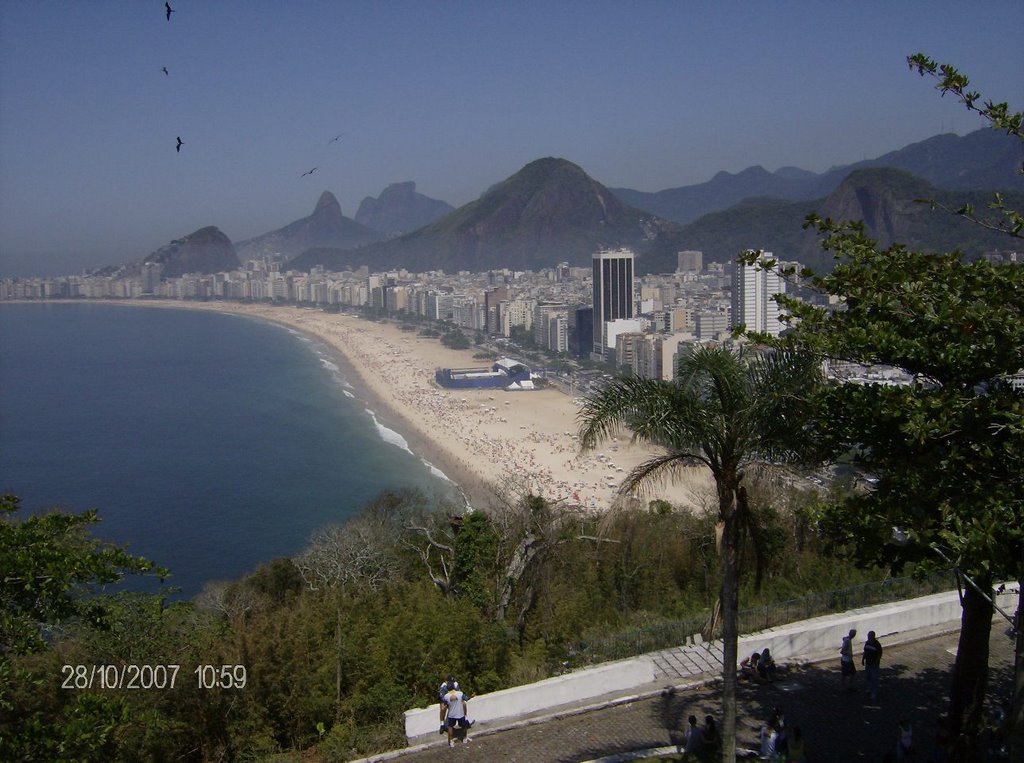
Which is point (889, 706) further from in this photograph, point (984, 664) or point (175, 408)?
point (175, 408)

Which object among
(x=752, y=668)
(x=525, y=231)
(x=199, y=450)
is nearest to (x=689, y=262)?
(x=525, y=231)

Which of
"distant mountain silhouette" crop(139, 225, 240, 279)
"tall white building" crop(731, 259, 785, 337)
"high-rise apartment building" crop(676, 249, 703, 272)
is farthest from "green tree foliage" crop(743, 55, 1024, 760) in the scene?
"distant mountain silhouette" crop(139, 225, 240, 279)

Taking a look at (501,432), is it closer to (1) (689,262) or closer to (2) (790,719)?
(2) (790,719)

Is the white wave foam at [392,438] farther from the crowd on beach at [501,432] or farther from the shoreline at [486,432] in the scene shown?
the crowd on beach at [501,432]

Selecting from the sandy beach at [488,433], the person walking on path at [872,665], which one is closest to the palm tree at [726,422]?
the person walking on path at [872,665]

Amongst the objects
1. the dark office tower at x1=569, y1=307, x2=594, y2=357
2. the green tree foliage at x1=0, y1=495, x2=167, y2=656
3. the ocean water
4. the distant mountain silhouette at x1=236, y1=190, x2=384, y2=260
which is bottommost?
the ocean water

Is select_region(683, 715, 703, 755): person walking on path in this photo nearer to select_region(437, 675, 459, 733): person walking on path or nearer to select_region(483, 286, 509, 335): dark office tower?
select_region(437, 675, 459, 733): person walking on path
